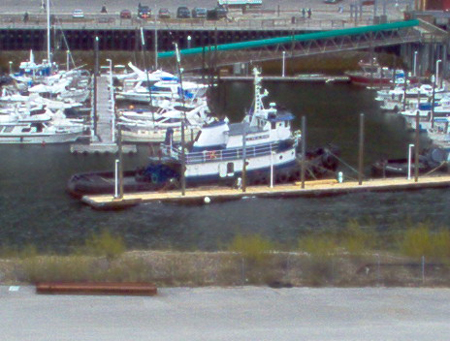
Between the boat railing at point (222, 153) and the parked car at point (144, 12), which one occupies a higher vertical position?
the parked car at point (144, 12)

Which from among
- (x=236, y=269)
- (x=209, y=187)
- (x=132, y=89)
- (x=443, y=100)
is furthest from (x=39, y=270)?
(x=132, y=89)

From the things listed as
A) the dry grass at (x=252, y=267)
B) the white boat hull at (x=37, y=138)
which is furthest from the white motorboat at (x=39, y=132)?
the dry grass at (x=252, y=267)

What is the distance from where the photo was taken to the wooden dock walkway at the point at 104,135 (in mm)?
21891

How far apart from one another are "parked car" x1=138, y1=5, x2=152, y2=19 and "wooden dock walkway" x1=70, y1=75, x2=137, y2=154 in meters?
7.81

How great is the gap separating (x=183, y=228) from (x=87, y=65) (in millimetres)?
17583

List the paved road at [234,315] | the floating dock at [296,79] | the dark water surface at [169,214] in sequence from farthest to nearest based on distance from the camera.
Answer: the floating dock at [296,79]
the dark water surface at [169,214]
the paved road at [234,315]

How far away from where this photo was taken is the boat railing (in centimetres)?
1822

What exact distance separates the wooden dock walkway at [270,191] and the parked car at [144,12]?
17.6 m

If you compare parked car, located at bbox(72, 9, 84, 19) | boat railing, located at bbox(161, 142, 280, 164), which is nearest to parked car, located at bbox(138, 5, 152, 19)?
parked car, located at bbox(72, 9, 84, 19)

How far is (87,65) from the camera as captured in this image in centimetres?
3272

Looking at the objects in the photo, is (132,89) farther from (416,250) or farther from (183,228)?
(416,250)

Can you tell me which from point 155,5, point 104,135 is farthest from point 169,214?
point 155,5

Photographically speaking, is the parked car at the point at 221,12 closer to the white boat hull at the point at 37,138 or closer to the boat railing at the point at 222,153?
the white boat hull at the point at 37,138

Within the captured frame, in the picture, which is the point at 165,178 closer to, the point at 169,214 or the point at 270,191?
the point at 169,214
